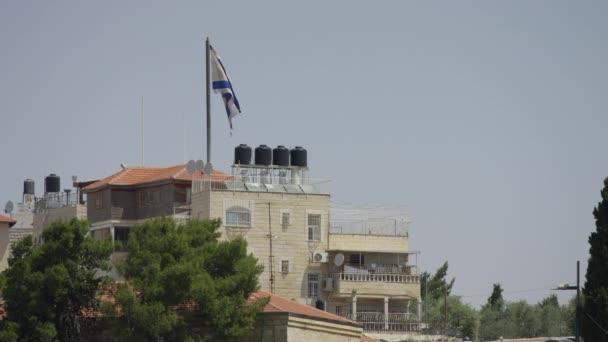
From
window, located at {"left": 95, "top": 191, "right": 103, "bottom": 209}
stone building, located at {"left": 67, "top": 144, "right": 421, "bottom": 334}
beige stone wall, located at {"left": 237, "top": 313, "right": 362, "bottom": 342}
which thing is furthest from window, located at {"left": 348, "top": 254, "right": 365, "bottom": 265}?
beige stone wall, located at {"left": 237, "top": 313, "right": 362, "bottom": 342}

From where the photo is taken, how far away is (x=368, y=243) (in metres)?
104

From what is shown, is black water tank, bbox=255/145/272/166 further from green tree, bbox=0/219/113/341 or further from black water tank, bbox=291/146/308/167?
green tree, bbox=0/219/113/341

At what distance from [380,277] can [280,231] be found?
7072 millimetres

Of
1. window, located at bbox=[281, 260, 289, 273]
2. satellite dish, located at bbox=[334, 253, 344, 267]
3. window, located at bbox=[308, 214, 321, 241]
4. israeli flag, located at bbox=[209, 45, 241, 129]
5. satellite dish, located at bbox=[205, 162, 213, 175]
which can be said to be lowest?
window, located at bbox=[281, 260, 289, 273]

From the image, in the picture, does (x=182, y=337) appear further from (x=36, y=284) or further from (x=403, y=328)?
(x=403, y=328)

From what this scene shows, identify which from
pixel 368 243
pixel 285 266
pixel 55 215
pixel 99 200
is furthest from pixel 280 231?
pixel 55 215

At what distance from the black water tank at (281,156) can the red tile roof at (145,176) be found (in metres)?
3.29

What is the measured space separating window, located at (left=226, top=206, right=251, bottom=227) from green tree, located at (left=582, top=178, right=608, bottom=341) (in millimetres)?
24427

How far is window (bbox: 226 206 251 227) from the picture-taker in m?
100

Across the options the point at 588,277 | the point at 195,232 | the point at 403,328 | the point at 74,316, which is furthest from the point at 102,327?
the point at 403,328

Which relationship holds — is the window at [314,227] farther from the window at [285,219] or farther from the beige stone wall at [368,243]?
the window at [285,219]

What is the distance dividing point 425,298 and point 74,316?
62672mm

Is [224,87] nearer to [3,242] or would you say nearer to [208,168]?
[208,168]

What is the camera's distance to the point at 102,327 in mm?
72000
